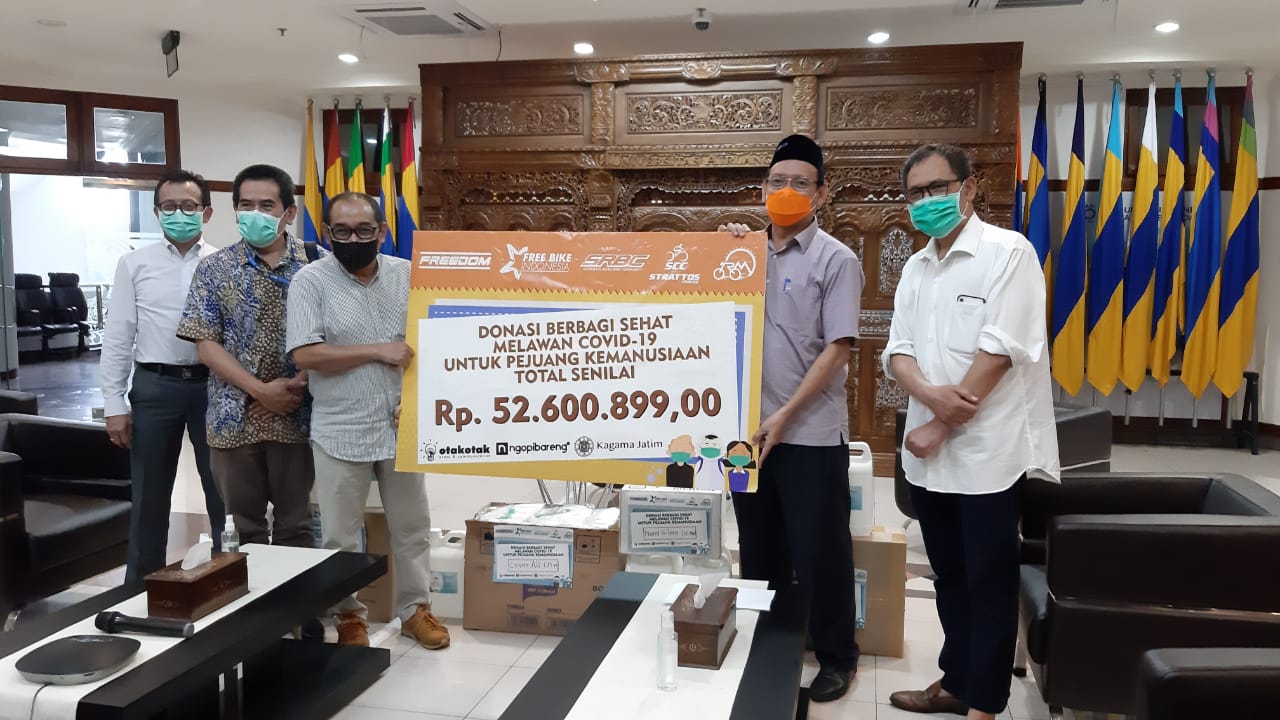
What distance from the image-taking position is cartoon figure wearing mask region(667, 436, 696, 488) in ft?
7.50

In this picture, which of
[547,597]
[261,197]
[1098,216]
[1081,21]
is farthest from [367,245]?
[1098,216]

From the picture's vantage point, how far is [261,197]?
9.27 ft

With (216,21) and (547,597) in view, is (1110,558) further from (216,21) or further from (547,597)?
(216,21)

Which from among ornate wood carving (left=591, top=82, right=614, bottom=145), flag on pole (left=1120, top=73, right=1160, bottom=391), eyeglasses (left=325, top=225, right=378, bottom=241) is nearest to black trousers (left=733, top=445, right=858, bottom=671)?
eyeglasses (left=325, top=225, right=378, bottom=241)

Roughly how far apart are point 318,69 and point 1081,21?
18.6 ft

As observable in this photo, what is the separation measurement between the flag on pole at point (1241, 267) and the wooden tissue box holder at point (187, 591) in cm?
675

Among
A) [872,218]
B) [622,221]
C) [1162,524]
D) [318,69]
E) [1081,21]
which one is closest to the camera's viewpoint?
[1162,524]

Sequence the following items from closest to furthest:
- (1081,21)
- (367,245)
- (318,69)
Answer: (367,245)
(1081,21)
(318,69)

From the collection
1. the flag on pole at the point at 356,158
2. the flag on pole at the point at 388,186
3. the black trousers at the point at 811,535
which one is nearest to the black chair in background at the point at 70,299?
the flag on pole at the point at 356,158

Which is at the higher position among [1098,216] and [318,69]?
[318,69]

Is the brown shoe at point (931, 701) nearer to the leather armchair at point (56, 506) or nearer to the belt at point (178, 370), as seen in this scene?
the belt at point (178, 370)

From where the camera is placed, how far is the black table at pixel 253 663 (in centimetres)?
177

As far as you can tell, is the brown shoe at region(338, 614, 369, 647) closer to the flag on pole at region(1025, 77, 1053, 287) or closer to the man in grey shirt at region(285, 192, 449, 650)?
the man in grey shirt at region(285, 192, 449, 650)

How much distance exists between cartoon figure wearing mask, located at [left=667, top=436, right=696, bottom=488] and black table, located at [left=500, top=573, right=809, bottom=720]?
302mm
